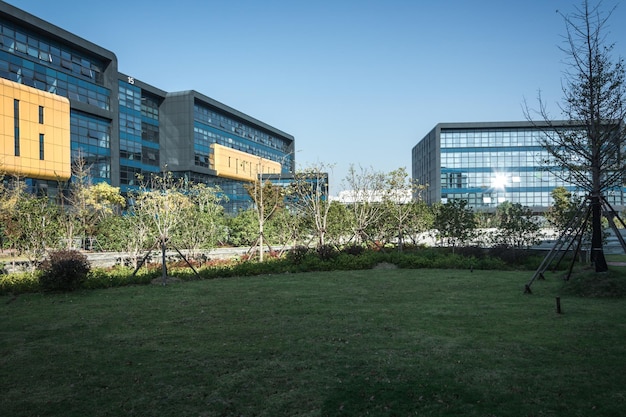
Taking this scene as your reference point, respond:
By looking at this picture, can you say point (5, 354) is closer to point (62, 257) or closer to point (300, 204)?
point (62, 257)

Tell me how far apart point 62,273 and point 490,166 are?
86177mm

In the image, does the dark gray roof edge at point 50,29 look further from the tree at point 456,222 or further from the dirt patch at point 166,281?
the tree at point 456,222

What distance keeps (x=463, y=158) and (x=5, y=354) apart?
89.6 meters

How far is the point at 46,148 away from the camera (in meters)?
47.7

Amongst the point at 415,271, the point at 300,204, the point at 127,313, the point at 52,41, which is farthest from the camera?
the point at 52,41

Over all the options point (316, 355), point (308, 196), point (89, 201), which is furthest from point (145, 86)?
point (316, 355)

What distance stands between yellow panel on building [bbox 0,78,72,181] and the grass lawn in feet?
124

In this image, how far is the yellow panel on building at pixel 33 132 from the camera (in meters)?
43.7

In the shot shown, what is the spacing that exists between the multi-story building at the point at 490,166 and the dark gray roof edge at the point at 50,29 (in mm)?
60585

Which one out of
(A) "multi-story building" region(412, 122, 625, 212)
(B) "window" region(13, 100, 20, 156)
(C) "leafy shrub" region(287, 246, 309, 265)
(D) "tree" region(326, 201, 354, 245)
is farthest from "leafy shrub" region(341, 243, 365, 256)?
(A) "multi-story building" region(412, 122, 625, 212)

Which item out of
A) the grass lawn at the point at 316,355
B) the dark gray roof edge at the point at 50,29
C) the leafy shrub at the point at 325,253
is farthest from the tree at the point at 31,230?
the dark gray roof edge at the point at 50,29

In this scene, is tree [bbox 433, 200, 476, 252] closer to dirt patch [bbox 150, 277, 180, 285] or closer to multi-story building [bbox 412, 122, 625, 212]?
dirt patch [bbox 150, 277, 180, 285]

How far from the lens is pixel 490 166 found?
88.8m

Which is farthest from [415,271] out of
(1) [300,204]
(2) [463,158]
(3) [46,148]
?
(2) [463,158]
